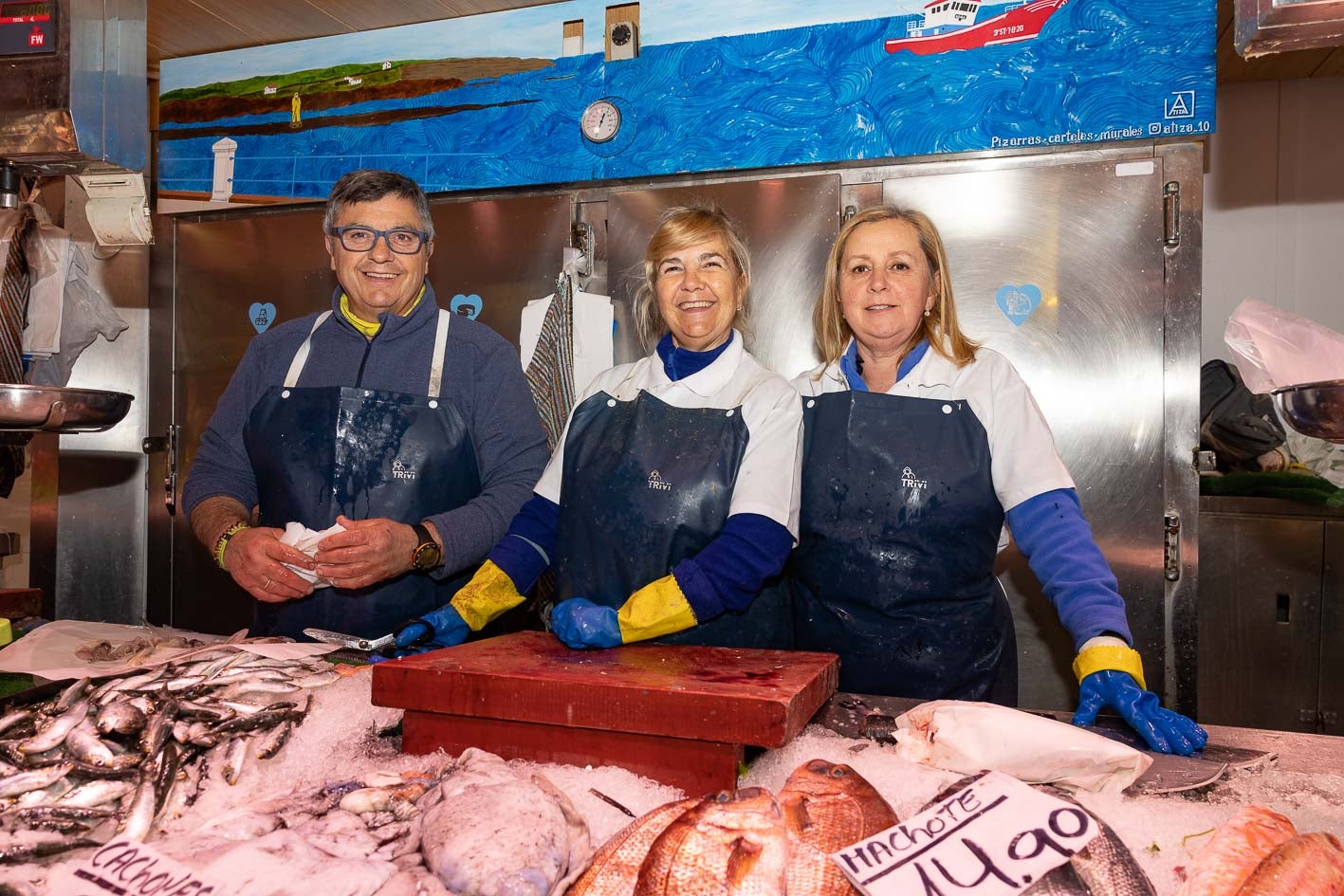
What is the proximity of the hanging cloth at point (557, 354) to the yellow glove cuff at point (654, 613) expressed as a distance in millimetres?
1684

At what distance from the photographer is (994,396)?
2088 mm

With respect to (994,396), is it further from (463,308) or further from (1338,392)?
(463,308)

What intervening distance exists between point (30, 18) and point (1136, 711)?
238cm

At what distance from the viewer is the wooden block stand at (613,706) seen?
47.7 inches

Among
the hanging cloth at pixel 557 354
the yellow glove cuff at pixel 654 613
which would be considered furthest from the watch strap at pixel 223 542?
the hanging cloth at pixel 557 354

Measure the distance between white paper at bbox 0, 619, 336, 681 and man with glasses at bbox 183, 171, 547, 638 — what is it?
0.34 meters

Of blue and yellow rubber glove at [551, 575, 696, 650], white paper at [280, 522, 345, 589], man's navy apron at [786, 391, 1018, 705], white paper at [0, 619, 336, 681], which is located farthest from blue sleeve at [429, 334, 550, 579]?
man's navy apron at [786, 391, 1018, 705]

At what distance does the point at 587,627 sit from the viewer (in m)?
1.66

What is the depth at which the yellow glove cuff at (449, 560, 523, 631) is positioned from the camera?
2.07 metres

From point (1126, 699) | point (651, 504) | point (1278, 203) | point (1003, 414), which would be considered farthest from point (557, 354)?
point (1278, 203)

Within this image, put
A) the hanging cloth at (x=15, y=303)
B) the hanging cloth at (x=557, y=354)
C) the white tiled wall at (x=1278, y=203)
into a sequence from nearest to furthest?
the hanging cloth at (x=15, y=303)
the hanging cloth at (x=557, y=354)
the white tiled wall at (x=1278, y=203)

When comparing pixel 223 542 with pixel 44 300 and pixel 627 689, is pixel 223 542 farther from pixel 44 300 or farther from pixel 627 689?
pixel 627 689

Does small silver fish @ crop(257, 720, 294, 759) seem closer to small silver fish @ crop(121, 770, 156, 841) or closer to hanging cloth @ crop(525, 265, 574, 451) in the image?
small silver fish @ crop(121, 770, 156, 841)

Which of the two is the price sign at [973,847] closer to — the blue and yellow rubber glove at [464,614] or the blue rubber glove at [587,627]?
the blue rubber glove at [587,627]
